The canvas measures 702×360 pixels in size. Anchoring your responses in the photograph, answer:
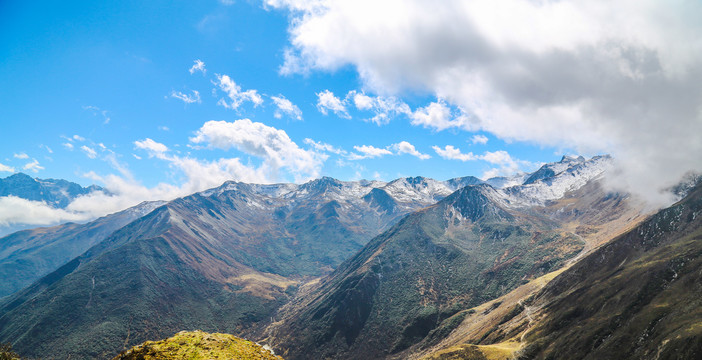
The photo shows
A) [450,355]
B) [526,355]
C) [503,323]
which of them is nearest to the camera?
[526,355]

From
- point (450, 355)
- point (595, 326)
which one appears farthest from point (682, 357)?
point (450, 355)

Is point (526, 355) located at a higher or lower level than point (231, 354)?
lower

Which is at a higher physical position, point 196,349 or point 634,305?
point 196,349

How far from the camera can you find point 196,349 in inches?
1700

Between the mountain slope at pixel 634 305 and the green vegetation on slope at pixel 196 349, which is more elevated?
the green vegetation on slope at pixel 196 349

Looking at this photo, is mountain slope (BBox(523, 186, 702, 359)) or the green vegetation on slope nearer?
the green vegetation on slope

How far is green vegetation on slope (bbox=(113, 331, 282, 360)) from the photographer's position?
39.2 metres

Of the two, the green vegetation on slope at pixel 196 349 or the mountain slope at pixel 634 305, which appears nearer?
the green vegetation on slope at pixel 196 349

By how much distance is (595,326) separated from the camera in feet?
436

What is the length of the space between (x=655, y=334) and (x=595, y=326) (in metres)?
25.8

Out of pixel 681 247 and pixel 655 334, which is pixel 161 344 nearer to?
pixel 655 334

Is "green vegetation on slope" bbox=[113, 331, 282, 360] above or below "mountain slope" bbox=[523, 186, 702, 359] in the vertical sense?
above

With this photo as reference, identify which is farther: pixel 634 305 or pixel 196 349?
pixel 634 305

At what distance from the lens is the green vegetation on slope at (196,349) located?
3916 cm
